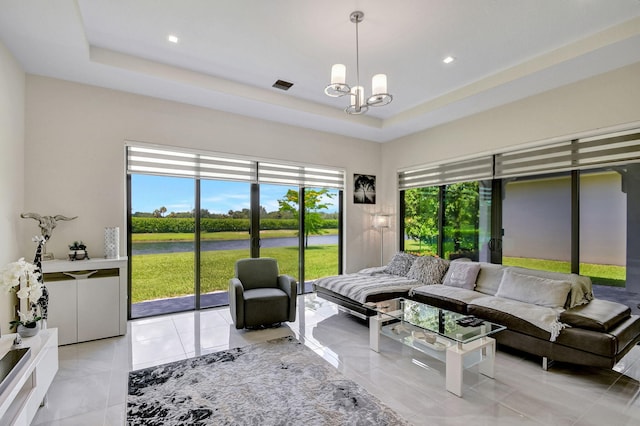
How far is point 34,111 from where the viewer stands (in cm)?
369

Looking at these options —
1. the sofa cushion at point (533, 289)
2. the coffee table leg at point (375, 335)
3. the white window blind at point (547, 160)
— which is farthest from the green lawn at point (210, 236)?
the sofa cushion at point (533, 289)

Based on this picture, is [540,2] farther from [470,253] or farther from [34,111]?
[34,111]

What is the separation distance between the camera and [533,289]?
3.61m

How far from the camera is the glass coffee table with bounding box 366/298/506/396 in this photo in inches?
104

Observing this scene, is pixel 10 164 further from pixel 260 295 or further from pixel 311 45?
pixel 311 45

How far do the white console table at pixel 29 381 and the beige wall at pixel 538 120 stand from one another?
220 inches

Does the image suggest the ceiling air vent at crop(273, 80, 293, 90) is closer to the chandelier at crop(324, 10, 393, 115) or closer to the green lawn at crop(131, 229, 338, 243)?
the chandelier at crop(324, 10, 393, 115)

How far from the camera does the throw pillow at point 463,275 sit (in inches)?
171

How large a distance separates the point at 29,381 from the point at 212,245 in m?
3.08

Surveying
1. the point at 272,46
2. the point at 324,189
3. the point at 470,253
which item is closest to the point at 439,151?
the point at 470,253

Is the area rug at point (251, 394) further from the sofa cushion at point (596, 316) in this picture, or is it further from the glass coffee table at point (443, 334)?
the sofa cushion at point (596, 316)

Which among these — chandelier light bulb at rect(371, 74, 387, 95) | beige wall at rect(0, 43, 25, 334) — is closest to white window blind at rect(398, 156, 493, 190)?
chandelier light bulb at rect(371, 74, 387, 95)

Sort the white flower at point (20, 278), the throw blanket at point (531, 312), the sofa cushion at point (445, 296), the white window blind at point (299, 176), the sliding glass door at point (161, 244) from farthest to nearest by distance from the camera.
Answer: the white window blind at point (299, 176) < the sliding glass door at point (161, 244) < the sofa cushion at point (445, 296) < the throw blanket at point (531, 312) < the white flower at point (20, 278)

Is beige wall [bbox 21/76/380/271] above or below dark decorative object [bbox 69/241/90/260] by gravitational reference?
above
